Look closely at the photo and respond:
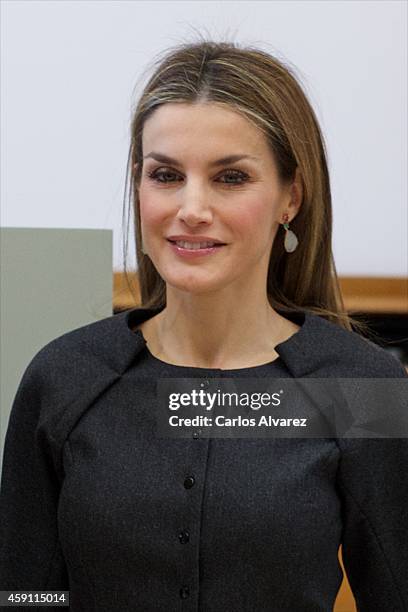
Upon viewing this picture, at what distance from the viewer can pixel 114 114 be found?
106 cm

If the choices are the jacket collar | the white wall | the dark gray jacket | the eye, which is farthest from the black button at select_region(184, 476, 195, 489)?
the white wall

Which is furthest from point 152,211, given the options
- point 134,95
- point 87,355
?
point 134,95

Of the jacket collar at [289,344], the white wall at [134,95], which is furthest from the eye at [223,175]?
the white wall at [134,95]

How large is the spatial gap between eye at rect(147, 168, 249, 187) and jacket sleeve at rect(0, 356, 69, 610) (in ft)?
0.63

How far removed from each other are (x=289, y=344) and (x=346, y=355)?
5 centimetres

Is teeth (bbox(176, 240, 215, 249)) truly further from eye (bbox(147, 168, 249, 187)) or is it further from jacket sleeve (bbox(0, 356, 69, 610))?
jacket sleeve (bbox(0, 356, 69, 610))

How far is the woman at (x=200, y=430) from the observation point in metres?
0.77

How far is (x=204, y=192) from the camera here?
78cm

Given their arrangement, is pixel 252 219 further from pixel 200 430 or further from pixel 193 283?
pixel 200 430

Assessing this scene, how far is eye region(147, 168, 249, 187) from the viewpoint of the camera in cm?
79

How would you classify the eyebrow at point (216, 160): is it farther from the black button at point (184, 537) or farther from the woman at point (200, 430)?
the black button at point (184, 537)

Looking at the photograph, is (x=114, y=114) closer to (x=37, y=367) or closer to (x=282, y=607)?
(x=37, y=367)

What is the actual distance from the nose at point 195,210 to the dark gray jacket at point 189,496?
123mm

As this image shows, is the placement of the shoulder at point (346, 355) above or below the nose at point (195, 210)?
below
